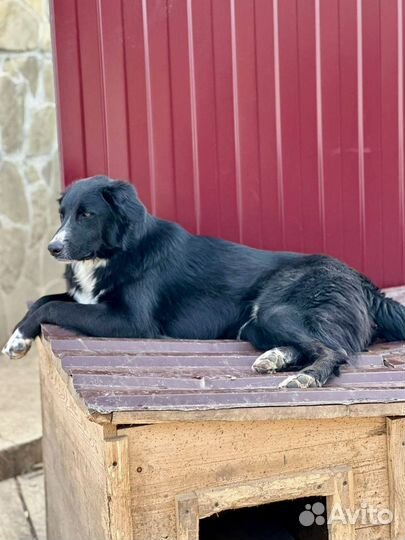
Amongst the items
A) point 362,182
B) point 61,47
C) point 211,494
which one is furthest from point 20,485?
point 362,182

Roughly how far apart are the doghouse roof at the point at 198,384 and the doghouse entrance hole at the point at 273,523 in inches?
22.4

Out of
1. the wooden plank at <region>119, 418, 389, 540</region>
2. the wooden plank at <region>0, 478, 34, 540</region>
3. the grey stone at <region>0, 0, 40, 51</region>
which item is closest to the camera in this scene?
the wooden plank at <region>119, 418, 389, 540</region>

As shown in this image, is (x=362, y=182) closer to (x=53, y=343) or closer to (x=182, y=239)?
(x=182, y=239)

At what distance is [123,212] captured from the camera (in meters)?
3.27

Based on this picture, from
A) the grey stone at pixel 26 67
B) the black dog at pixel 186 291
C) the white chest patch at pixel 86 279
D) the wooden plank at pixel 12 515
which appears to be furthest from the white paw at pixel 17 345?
the grey stone at pixel 26 67

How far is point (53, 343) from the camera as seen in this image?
2980mm

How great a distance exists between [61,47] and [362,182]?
1.70 metres

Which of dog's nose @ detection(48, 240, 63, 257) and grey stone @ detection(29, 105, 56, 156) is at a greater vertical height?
grey stone @ detection(29, 105, 56, 156)

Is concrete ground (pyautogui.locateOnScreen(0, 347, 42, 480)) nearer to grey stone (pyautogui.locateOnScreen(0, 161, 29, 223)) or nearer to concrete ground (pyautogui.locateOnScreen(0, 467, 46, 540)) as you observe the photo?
concrete ground (pyautogui.locateOnScreen(0, 467, 46, 540))

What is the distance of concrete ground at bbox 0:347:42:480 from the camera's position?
4078 mm

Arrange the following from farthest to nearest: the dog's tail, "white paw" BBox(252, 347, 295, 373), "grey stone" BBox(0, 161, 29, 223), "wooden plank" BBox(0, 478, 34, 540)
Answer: "grey stone" BBox(0, 161, 29, 223)
"wooden plank" BBox(0, 478, 34, 540)
the dog's tail
"white paw" BBox(252, 347, 295, 373)

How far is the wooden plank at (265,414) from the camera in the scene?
241 centimetres

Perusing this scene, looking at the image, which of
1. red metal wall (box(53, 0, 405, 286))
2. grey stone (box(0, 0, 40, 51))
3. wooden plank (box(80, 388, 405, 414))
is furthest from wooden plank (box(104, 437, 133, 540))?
grey stone (box(0, 0, 40, 51))

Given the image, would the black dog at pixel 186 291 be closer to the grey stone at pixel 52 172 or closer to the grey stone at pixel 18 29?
the grey stone at pixel 52 172
